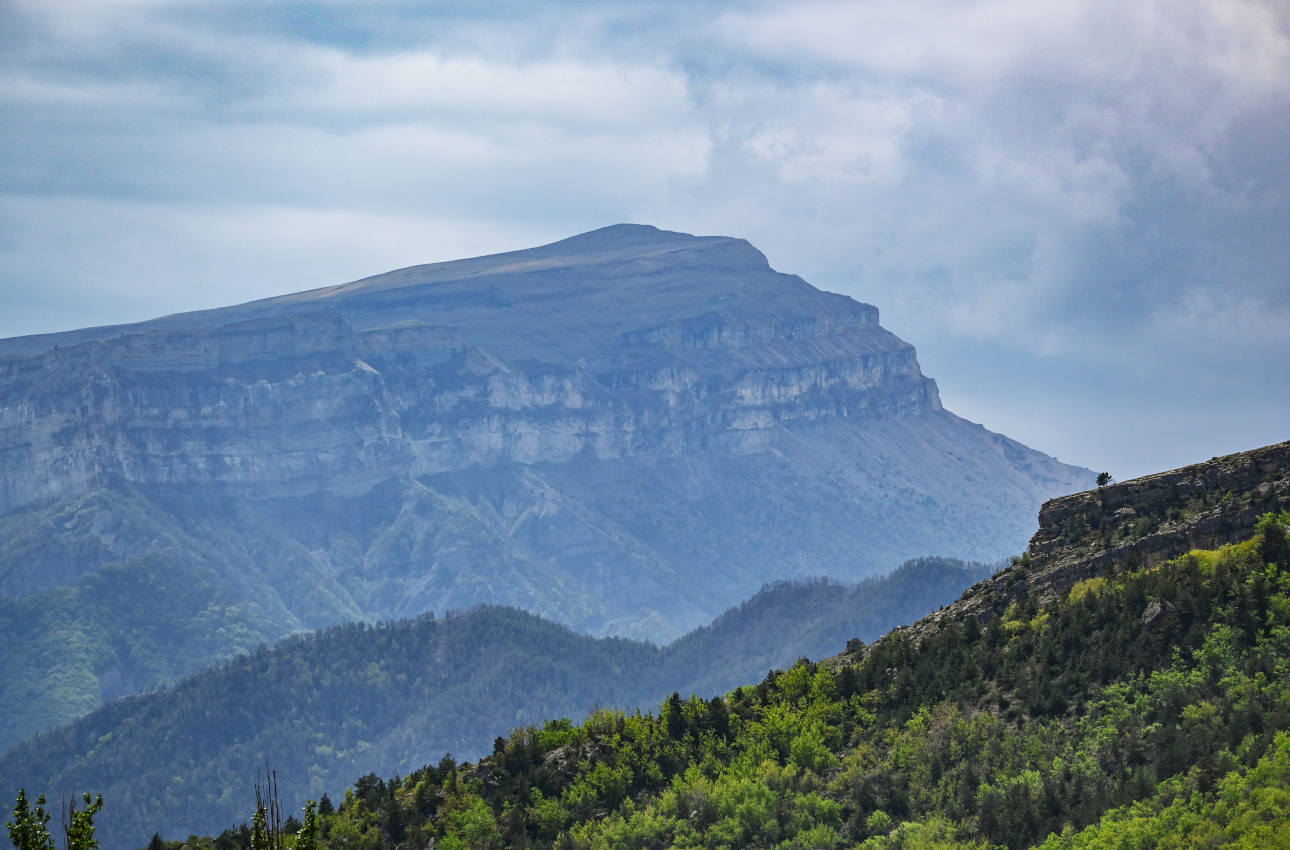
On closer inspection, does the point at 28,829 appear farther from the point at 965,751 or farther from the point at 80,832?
the point at 965,751

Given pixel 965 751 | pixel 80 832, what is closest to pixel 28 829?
pixel 80 832

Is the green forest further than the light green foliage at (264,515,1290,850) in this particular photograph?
No

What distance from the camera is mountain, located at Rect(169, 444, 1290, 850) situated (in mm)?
102375

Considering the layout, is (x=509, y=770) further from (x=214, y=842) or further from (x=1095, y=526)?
(x=1095, y=526)

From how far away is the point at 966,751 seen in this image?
11488 cm

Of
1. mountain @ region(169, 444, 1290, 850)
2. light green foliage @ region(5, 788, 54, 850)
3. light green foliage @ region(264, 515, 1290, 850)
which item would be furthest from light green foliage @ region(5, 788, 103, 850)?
light green foliage @ region(264, 515, 1290, 850)

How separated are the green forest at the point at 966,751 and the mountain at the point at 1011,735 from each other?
0.16 meters

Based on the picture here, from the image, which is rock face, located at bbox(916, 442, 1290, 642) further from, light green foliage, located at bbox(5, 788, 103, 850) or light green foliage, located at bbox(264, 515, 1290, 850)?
light green foliage, located at bbox(5, 788, 103, 850)

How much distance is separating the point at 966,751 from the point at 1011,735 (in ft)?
9.23

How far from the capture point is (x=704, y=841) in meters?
116

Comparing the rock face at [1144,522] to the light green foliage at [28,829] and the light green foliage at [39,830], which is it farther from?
the light green foliage at [28,829]

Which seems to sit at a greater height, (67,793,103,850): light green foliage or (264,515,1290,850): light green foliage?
(67,793,103,850): light green foliage

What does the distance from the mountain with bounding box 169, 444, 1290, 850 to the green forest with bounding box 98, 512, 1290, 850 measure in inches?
6.5

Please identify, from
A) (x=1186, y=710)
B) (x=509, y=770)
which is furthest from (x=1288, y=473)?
(x=509, y=770)
